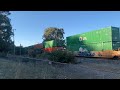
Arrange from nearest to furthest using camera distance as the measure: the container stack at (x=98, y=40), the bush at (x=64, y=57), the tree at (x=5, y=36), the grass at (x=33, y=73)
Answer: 1. the grass at (x=33, y=73)
2. the bush at (x=64, y=57)
3. the container stack at (x=98, y=40)
4. the tree at (x=5, y=36)

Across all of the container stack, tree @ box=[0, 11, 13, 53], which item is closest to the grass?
the container stack

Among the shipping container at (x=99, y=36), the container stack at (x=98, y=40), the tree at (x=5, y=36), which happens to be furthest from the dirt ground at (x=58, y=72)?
the tree at (x=5, y=36)

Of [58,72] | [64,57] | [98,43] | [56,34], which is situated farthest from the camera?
[56,34]

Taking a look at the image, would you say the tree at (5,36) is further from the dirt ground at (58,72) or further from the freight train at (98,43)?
A: the dirt ground at (58,72)

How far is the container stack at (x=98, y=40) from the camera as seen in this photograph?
27.6 metres

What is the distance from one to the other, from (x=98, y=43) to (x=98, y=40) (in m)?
0.58

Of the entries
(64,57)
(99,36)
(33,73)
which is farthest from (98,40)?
(33,73)

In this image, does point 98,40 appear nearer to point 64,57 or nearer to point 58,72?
point 64,57

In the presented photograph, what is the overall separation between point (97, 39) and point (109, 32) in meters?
2.61

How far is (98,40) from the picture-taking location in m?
29.8

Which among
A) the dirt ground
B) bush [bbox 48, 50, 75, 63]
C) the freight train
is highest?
the freight train

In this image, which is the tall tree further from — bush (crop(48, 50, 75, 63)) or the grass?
the grass

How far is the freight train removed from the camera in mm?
27170

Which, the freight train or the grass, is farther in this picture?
the freight train
